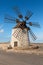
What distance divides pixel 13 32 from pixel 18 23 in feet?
7.49

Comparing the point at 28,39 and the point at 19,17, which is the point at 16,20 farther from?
the point at 28,39

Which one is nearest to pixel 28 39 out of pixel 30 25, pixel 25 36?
pixel 25 36

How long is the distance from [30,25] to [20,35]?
10.2 feet

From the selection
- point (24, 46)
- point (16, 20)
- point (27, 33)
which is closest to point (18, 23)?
point (16, 20)

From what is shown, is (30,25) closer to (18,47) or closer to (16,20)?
(16,20)

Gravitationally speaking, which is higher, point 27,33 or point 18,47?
point 27,33

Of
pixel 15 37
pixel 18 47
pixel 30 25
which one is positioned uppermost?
pixel 30 25

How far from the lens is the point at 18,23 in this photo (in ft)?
105

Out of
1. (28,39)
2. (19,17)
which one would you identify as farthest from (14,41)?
(19,17)

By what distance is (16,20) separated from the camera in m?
31.8

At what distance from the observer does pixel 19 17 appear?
104 feet

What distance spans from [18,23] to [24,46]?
16.6 feet

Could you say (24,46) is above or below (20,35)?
below

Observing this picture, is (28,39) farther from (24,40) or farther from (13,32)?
(13,32)
